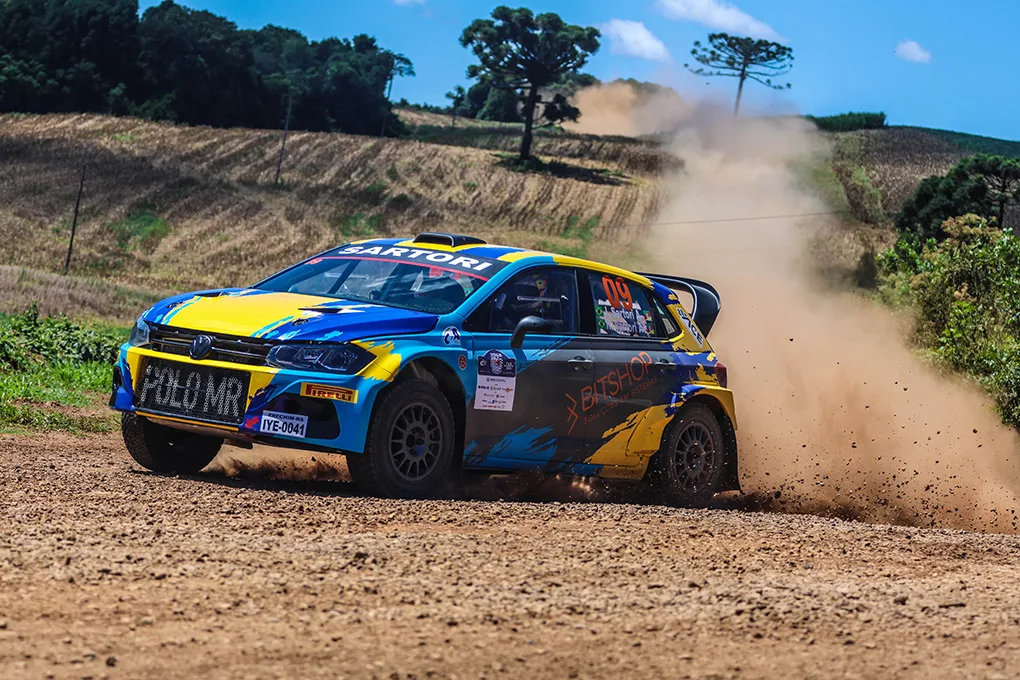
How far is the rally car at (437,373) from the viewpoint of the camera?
26.1 ft

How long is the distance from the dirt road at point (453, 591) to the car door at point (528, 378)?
537mm

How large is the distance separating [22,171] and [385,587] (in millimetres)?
62093

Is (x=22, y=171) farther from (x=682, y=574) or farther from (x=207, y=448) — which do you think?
(x=682, y=574)

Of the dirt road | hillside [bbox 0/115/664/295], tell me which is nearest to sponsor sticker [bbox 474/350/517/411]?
the dirt road

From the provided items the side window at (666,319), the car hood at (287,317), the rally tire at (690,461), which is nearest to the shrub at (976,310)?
the rally tire at (690,461)

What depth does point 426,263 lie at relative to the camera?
919cm

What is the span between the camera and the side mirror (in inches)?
343

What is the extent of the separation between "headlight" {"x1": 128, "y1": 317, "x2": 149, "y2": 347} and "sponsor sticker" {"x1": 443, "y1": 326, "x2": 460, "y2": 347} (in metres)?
1.87

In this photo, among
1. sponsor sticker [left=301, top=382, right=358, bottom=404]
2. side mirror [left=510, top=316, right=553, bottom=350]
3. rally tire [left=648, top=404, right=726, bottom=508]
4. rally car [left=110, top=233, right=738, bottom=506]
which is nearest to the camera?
sponsor sticker [left=301, top=382, right=358, bottom=404]

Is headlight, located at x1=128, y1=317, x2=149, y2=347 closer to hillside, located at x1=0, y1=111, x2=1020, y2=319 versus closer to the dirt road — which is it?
the dirt road

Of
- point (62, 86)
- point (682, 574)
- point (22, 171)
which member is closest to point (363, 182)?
point (22, 171)

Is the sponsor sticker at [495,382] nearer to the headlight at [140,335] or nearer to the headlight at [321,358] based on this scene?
the headlight at [321,358]

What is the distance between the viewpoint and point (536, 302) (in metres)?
9.26

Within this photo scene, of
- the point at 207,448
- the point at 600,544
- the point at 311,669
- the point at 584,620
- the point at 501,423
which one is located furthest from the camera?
the point at 207,448
